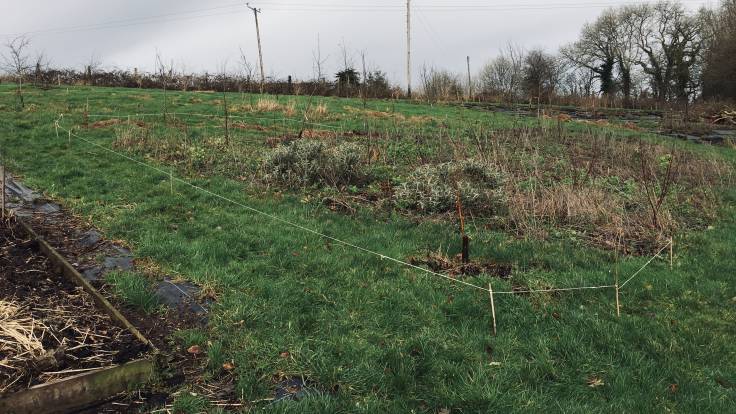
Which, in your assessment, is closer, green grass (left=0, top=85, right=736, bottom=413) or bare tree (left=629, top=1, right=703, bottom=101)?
green grass (left=0, top=85, right=736, bottom=413)

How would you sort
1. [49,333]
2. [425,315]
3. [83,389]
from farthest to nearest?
[425,315]
[49,333]
[83,389]

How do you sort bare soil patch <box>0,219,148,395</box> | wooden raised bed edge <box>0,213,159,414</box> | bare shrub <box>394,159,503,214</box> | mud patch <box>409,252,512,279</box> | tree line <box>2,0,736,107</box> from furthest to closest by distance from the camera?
tree line <box>2,0,736,107</box> → bare shrub <box>394,159,503,214</box> → mud patch <box>409,252,512,279</box> → bare soil patch <box>0,219,148,395</box> → wooden raised bed edge <box>0,213,159,414</box>

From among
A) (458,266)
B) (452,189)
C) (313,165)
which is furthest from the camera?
(313,165)

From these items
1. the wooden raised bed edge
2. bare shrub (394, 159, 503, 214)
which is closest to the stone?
the wooden raised bed edge

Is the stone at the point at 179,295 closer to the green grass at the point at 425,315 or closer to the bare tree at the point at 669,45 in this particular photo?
the green grass at the point at 425,315

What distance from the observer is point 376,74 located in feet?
94.5

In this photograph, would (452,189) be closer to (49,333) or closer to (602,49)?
(49,333)

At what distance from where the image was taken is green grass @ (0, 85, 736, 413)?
2844 millimetres

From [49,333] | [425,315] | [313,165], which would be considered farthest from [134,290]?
[313,165]

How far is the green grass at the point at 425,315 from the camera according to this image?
284 cm

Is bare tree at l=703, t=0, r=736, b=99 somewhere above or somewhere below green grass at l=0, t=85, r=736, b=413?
above

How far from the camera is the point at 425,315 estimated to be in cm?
370

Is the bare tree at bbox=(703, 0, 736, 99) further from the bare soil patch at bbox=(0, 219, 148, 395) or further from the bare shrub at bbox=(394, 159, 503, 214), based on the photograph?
the bare soil patch at bbox=(0, 219, 148, 395)

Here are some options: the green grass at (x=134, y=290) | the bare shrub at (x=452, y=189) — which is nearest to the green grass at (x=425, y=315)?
the green grass at (x=134, y=290)
